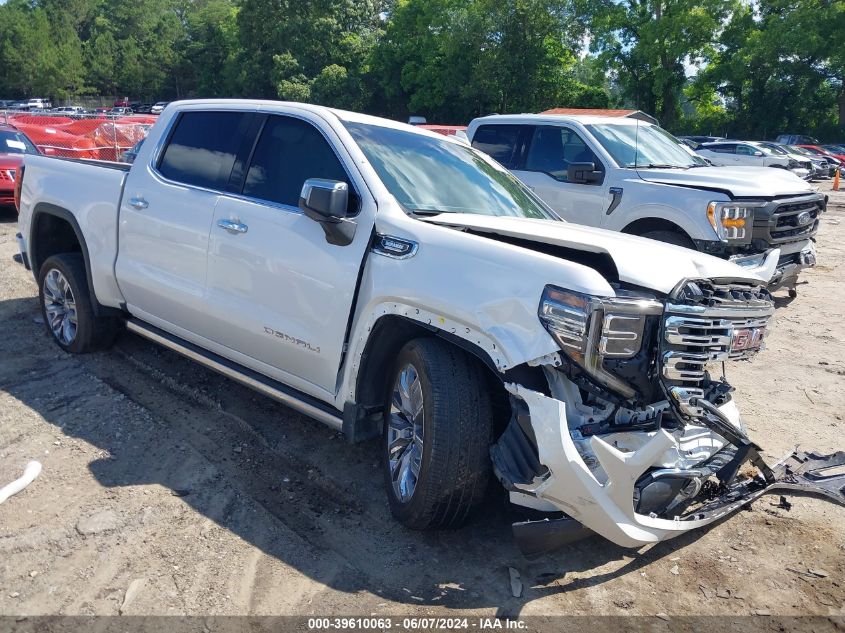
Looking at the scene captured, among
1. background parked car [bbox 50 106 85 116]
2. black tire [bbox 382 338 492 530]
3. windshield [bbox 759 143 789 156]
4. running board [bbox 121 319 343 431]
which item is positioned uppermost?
windshield [bbox 759 143 789 156]

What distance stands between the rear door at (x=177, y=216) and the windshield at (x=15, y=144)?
1022 cm

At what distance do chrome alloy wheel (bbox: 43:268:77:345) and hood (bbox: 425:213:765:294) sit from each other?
3501 mm

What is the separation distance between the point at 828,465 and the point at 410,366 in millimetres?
2200

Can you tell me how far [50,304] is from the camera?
6.05 meters

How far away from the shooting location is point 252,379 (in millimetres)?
4305

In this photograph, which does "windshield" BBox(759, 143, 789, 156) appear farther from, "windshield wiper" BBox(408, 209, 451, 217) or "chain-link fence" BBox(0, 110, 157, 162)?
"windshield wiper" BBox(408, 209, 451, 217)

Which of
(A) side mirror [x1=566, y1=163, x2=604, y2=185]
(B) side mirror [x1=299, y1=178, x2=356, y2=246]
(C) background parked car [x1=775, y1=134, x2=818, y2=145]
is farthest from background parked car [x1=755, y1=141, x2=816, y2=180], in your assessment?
(B) side mirror [x1=299, y1=178, x2=356, y2=246]

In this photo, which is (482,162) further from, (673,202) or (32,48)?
(32,48)

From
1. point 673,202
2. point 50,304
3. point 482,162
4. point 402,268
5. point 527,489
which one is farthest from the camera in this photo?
point 673,202

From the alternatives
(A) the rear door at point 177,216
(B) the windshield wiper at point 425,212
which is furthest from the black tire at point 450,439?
(A) the rear door at point 177,216

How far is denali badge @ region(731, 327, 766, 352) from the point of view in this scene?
10.8ft

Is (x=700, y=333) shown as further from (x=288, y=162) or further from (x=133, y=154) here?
(x=133, y=154)

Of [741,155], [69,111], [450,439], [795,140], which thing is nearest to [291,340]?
[450,439]

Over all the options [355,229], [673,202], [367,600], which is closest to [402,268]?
[355,229]
